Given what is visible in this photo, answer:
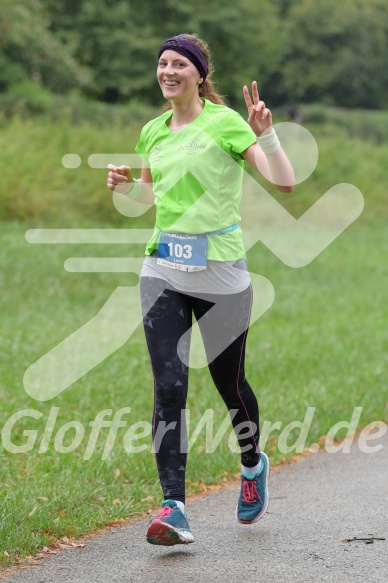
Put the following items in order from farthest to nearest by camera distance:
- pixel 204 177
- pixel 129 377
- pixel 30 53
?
1. pixel 30 53
2. pixel 129 377
3. pixel 204 177

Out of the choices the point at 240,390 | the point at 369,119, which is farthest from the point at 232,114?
the point at 369,119

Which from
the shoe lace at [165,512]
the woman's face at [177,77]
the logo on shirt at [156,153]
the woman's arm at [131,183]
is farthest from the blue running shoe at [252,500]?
the woman's face at [177,77]

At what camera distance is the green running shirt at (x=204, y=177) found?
4922mm

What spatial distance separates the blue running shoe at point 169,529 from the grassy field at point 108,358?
2.04ft

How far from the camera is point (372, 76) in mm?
75312

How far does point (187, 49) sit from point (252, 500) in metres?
2.13

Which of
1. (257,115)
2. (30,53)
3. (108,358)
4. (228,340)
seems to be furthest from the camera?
(30,53)

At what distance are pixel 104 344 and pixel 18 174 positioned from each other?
27.6 feet

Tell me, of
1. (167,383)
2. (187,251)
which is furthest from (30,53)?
(167,383)

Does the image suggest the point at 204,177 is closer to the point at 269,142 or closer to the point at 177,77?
the point at 269,142

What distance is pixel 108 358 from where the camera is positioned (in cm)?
1039

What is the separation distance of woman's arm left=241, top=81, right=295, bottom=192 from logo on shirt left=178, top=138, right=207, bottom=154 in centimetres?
22

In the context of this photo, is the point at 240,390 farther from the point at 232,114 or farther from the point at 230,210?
the point at 232,114

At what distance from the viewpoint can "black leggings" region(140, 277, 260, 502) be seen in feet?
16.2
